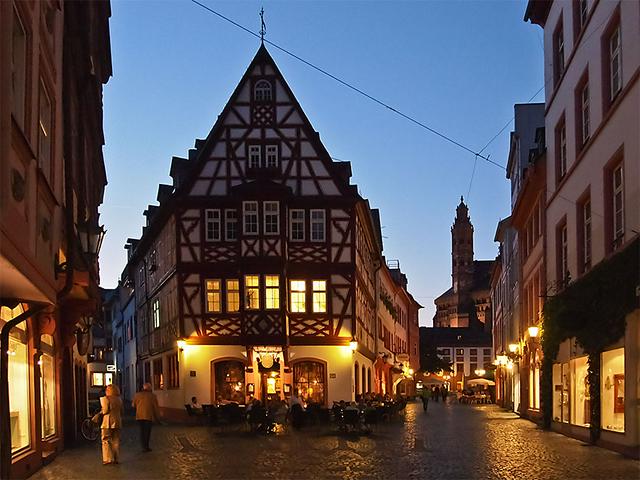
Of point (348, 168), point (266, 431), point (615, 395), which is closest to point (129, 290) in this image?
point (348, 168)

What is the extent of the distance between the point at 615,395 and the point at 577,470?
441cm

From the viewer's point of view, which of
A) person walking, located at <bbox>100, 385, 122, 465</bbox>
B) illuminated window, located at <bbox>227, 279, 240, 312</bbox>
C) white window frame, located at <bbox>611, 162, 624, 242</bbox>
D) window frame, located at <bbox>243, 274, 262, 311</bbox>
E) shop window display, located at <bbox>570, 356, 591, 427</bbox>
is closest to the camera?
person walking, located at <bbox>100, 385, 122, 465</bbox>

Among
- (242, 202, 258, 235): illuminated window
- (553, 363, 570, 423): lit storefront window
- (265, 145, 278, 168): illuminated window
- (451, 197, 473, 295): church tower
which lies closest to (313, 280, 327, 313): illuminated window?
(242, 202, 258, 235): illuminated window

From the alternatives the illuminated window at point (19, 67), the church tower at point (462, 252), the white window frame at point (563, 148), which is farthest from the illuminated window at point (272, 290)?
the church tower at point (462, 252)

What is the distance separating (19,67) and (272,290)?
1039 inches

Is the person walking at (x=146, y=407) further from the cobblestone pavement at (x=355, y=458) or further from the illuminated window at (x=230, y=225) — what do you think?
the illuminated window at (x=230, y=225)

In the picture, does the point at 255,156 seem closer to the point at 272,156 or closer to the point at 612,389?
the point at 272,156

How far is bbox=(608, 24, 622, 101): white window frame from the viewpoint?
19938 mm

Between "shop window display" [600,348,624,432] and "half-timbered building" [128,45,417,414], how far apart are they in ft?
62.2

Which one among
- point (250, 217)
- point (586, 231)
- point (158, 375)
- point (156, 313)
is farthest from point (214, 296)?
point (586, 231)

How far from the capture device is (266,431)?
27.9 meters

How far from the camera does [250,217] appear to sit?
129ft

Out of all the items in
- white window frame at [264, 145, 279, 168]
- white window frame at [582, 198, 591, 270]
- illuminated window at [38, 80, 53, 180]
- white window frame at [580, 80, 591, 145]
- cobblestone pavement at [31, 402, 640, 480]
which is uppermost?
white window frame at [264, 145, 279, 168]

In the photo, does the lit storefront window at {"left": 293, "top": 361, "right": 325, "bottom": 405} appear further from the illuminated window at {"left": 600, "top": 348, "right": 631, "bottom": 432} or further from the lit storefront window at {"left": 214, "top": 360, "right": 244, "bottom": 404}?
the illuminated window at {"left": 600, "top": 348, "right": 631, "bottom": 432}
